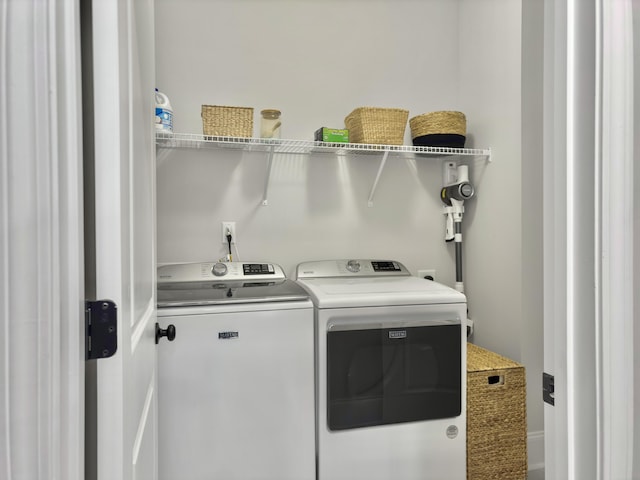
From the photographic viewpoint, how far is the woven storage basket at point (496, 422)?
196 cm

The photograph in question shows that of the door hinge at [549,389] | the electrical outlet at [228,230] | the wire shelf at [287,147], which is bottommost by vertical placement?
the door hinge at [549,389]

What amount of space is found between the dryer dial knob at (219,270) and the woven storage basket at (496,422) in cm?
125

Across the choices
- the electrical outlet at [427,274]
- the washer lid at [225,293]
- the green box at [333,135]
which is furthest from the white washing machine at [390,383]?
the green box at [333,135]

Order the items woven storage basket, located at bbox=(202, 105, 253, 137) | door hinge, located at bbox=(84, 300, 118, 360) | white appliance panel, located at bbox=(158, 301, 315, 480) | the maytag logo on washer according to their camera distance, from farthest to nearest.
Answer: woven storage basket, located at bbox=(202, 105, 253, 137) → the maytag logo on washer → white appliance panel, located at bbox=(158, 301, 315, 480) → door hinge, located at bbox=(84, 300, 118, 360)

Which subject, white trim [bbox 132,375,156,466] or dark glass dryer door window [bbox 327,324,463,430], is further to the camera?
dark glass dryer door window [bbox 327,324,463,430]

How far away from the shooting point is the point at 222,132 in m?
2.04

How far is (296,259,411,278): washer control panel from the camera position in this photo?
230 cm

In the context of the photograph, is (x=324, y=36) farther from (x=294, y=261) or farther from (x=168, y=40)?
(x=294, y=261)
